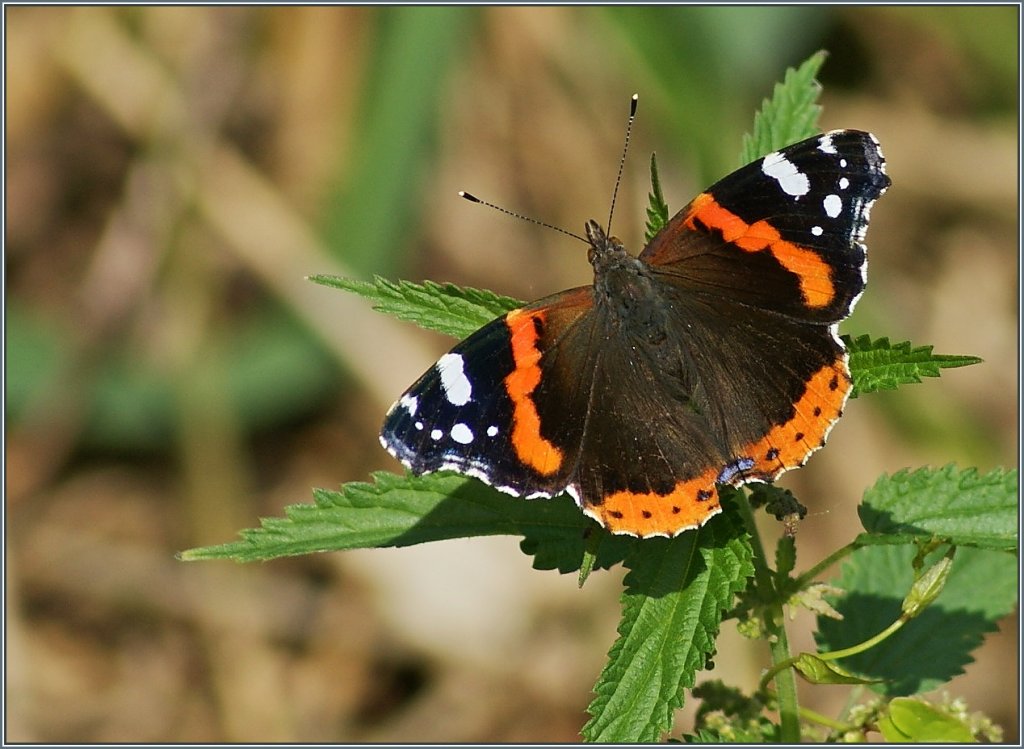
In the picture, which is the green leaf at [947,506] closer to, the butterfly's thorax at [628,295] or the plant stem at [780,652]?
the plant stem at [780,652]

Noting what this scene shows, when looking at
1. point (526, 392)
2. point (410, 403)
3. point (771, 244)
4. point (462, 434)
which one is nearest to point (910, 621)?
point (771, 244)

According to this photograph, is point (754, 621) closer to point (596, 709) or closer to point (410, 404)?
point (596, 709)

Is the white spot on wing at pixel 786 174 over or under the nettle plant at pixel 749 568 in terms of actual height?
over

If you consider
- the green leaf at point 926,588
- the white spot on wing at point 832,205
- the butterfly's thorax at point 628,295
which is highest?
the white spot on wing at point 832,205

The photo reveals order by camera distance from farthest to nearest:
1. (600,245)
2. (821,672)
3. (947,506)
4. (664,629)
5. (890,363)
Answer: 1. (600,245)
2. (947,506)
3. (890,363)
4. (664,629)
5. (821,672)

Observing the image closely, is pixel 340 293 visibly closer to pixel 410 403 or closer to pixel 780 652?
pixel 410 403

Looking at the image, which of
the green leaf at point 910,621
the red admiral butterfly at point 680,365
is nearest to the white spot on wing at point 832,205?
the red admiral butterfly at point 680,365

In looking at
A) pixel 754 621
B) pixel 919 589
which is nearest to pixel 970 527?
pixel 919 589
